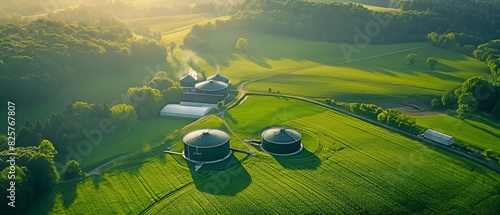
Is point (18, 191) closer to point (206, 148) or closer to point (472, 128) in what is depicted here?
point (206, 148)

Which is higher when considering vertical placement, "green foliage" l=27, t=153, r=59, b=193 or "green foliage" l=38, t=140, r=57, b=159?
"green foliage" l=38, t=140, r=57, b=159

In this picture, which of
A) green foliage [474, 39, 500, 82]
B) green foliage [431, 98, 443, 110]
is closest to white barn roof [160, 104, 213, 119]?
green foliage [431, 98, 443, 110]

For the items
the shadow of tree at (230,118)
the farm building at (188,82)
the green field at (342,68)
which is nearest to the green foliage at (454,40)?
the green field at (342,68)

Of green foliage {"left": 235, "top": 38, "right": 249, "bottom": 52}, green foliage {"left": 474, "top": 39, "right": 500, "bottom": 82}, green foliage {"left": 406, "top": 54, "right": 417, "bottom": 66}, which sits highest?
green foliage {"left": 474, "top": 39, "right": 500, "bottom": 82}

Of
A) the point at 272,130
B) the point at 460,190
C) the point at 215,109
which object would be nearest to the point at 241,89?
the point at 215,109

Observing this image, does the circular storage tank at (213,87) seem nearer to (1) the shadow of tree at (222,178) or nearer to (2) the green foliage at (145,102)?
(2) the green foliage at (145,102)

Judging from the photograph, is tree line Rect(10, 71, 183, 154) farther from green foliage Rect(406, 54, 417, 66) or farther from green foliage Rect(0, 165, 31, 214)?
green foliage Rect(406, 54, 417, 66)

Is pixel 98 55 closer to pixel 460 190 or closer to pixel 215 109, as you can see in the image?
pixel 215 109
